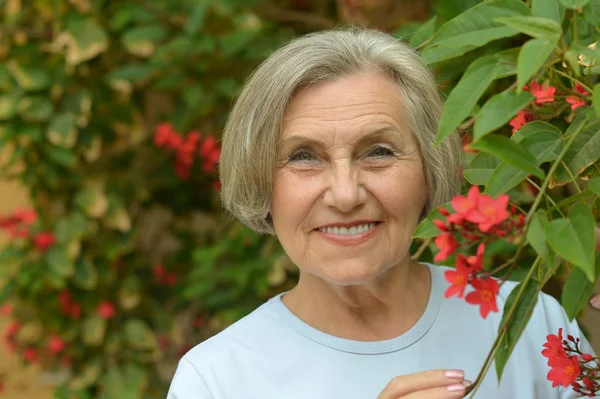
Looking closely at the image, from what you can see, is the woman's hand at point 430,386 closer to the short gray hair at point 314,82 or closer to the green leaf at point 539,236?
the green leaf at point 539,236

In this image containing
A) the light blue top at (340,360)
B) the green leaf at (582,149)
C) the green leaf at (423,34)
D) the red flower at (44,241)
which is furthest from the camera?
the red flower at (44,241)

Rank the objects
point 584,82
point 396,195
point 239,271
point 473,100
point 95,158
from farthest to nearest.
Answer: point 95,158
point 239,271
point 396,195
point 584,82
point 473,100

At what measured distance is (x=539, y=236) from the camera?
3.00ft

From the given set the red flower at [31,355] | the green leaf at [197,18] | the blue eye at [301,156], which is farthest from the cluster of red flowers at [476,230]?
the red flower at [31,355]

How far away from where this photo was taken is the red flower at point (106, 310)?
10.1ft

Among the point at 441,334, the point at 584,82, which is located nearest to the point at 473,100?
the point at 584,82

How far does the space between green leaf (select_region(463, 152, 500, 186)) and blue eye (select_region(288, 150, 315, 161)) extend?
0.38 m

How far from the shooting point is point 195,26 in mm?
2713

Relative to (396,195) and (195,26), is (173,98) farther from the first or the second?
(396,195)

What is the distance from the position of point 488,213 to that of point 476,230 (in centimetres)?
4

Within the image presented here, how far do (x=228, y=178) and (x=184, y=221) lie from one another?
1728 millimetres

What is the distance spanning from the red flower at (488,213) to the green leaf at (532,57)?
0.13 meters

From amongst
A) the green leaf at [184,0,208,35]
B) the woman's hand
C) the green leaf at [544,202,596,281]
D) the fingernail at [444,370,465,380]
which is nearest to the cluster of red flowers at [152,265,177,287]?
the green leaf at [184,0,208,35]

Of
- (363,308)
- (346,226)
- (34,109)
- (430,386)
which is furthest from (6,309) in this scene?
(430,386)
